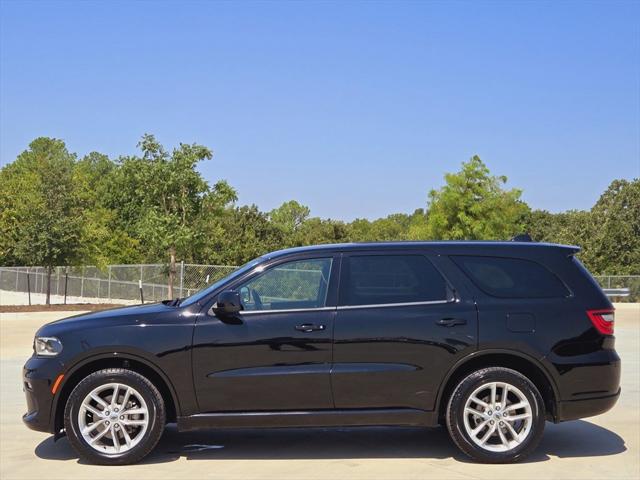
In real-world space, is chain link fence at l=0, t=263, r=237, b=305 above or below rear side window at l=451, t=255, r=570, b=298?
below

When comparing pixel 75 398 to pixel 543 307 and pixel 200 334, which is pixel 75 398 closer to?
pixel 200 334

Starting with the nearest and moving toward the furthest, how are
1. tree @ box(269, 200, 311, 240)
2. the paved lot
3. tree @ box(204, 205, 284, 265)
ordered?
the paved lot
tree @ box(204, 205, 284, 265)
tree @ box(269, 200, 311, 240)

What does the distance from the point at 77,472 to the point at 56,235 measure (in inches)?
1108

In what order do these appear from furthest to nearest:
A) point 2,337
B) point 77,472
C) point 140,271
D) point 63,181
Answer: point 140,271, point 63,181, point 2,337, point 77,472

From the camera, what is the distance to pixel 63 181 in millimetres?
37719

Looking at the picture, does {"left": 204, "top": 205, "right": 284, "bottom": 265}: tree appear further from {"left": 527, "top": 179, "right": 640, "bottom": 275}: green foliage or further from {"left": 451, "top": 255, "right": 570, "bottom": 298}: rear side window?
{"left": 451, "top": 255, "right": 570, "bottom": 298}: rear side window

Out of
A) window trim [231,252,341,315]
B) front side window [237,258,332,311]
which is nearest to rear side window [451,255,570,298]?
window trim [231,252,341,315]

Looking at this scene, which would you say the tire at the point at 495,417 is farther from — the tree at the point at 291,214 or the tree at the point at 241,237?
the tree at the point at 291,214

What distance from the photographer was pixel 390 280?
279 inches

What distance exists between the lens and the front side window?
6.98m

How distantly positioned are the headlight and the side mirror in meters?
1.34

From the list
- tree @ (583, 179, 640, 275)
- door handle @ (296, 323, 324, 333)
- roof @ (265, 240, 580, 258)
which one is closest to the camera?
door handle @ (296, 323, 324, 333)

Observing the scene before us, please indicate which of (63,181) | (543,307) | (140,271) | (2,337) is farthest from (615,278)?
(543,307)

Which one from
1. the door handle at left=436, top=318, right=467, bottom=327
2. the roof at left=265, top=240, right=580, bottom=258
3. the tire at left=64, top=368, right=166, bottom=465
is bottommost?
the tire at left=64, top=368, right=166, bottom=465
